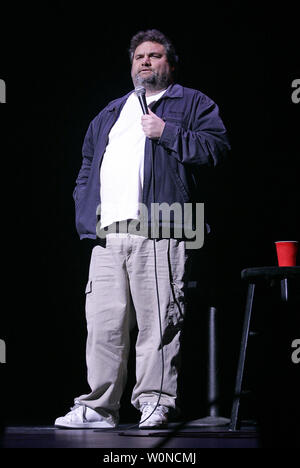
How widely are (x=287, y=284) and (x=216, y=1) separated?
4.20ft

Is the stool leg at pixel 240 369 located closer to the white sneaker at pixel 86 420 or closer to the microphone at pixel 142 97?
the white sneaker at pixel 86 420

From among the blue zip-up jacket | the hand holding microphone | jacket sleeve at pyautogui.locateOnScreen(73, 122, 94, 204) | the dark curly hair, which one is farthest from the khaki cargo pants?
the dark curly hair

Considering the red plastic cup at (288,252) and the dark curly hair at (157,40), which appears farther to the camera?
the dark curly hair at (157,40)

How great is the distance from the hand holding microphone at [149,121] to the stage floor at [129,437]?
1.01 metres

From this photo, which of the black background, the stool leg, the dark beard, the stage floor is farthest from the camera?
the black background

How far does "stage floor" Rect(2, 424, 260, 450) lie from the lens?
189 cm

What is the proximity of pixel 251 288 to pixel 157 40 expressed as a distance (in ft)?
3.43

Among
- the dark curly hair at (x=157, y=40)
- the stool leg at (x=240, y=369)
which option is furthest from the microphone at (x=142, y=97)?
the stool leg at (x=240, y=369)

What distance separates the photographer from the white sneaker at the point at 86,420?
246cm

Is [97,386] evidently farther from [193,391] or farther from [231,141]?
[231,141]

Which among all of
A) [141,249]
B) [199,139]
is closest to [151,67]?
[199,139]

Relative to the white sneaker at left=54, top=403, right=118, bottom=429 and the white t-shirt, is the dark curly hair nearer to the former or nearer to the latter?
the white t-shirt

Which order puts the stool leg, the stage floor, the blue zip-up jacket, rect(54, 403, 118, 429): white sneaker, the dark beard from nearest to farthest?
1. the stage floor
2. the stool leg
3. rect(54, 403, 118, 429): white sneaker
4. the blue zip-up jacket
5. the dark beard

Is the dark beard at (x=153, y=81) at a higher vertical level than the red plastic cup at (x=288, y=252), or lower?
higher
